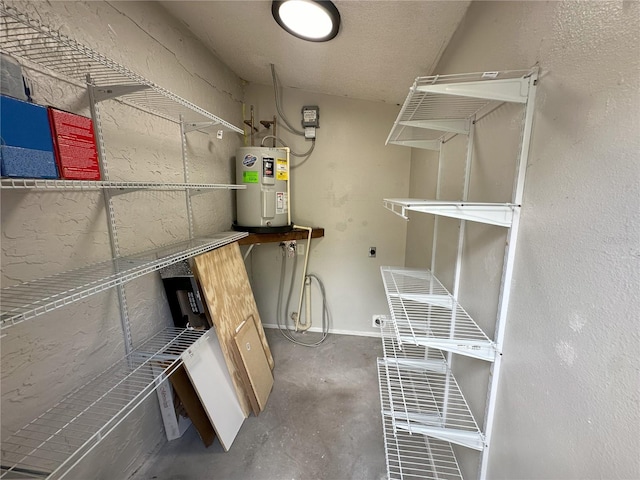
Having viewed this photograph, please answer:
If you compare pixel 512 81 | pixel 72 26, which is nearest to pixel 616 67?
pixel 512 81

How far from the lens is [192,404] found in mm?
1528

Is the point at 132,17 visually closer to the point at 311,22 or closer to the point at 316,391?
the point at 311,22

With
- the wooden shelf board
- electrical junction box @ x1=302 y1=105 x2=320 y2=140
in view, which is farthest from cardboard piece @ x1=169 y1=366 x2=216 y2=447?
electrical junction box @ x1=302 y1=105 x2=320 y2=140

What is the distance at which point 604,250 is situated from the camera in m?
0.49

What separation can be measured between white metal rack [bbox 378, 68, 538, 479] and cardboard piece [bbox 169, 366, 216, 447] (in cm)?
108

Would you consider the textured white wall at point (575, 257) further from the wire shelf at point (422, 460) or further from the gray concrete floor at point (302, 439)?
the gray concrete floor at point (302, 439)

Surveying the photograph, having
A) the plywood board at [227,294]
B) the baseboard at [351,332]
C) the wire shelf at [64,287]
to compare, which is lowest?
the baseboard at [351,332]

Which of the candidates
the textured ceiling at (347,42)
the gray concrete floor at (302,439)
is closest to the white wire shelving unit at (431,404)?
the gray concrete floor at (302,439)

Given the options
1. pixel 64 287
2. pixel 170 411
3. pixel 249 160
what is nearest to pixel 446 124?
pixel 249 160

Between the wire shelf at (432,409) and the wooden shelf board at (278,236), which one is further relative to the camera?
the wooden shelf board at (278,236)

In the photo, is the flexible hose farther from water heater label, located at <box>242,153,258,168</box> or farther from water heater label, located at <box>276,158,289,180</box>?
water heater label, located at <box>242,153,258,168</box>

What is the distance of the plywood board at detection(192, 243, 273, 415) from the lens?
1576 mm

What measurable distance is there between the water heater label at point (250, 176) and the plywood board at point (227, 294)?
56cm

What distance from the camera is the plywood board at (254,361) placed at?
5.79 ft
